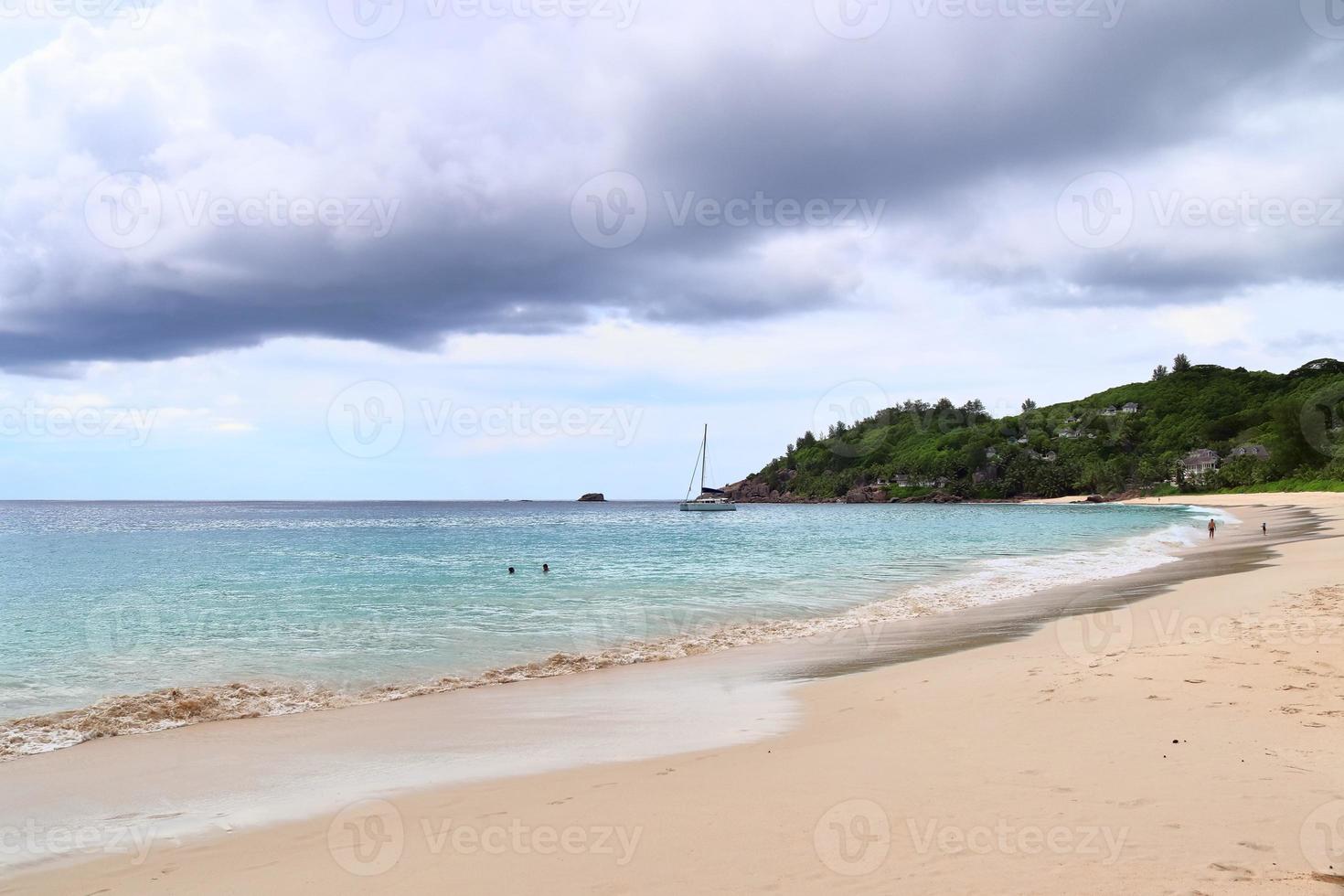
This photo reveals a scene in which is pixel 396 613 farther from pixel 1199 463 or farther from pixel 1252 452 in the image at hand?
pixel 1199 463

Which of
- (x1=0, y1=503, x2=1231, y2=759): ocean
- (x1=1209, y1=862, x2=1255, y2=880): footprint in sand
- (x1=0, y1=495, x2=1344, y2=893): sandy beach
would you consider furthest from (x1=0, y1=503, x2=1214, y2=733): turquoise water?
(x1=1209, y1=862, x2=1255, y2=880): footprint in sand

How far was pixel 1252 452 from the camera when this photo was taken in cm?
13988

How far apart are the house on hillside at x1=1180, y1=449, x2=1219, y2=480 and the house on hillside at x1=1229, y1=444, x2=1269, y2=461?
12.4ft

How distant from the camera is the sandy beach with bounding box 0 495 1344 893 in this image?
4.88 metres

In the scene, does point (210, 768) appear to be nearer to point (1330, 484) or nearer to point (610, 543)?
point (610, 543)

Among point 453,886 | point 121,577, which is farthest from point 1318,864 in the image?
point 121,577

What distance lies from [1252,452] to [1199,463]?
1027cm

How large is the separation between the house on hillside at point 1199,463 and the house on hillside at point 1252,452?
3778mm

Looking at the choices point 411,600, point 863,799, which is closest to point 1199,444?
point 411,600

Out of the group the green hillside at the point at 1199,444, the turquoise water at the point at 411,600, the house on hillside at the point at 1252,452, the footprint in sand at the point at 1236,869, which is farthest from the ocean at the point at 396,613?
the house on hillside at the point at 1252,452

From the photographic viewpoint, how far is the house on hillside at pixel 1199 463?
465ft

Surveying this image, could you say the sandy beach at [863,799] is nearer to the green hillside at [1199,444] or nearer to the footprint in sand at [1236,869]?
the footprint in sand at [1236,869]

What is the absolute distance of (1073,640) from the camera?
13438mm

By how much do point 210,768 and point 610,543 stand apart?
47.9 meters
